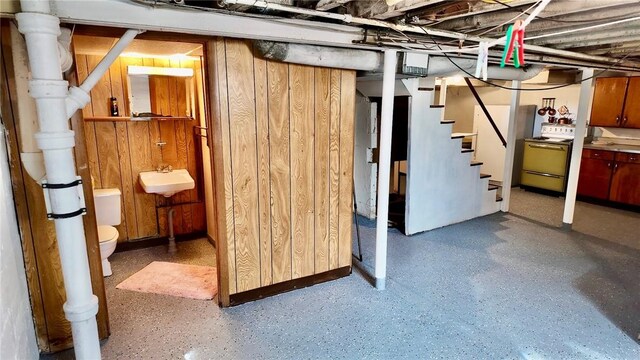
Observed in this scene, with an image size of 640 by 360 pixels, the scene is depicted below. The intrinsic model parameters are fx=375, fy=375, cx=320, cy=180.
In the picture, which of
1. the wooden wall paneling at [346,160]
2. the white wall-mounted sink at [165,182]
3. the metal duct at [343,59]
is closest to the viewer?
the metal duct at [343,59]

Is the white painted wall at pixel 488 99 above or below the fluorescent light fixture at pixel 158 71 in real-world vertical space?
below

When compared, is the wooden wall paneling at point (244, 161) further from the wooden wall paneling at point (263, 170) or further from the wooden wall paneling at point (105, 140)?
the wooden wall paneling at point (105, 140)

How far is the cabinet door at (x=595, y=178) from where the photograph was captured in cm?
520

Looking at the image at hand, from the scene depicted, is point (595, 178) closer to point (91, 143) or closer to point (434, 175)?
point (434, 175)

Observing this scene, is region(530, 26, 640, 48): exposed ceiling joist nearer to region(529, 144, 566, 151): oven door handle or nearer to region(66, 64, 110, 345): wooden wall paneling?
region(529, 144, 566, 151): oven door handle

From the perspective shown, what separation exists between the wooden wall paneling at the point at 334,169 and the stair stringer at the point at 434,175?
127 cm

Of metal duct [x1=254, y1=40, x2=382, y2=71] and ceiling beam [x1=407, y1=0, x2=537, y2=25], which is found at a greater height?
ceiling beam [x1=407, y1=0, x2=537, y2=25]

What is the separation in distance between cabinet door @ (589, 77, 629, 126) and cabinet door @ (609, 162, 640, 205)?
2.31 feet

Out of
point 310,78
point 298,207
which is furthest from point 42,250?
point 310,78

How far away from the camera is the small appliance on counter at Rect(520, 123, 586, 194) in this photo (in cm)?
555

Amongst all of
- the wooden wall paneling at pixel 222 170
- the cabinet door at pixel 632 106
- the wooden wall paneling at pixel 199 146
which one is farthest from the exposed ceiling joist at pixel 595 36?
the cabinet door at pixel 632 106

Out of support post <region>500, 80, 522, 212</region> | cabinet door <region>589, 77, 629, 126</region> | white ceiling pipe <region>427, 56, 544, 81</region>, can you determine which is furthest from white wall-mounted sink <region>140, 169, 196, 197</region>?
cabinet door <region>589, 77, 629, 126</region>

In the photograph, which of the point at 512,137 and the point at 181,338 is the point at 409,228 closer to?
the point at 512,137

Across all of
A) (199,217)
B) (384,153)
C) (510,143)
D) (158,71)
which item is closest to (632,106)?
(510,143)
